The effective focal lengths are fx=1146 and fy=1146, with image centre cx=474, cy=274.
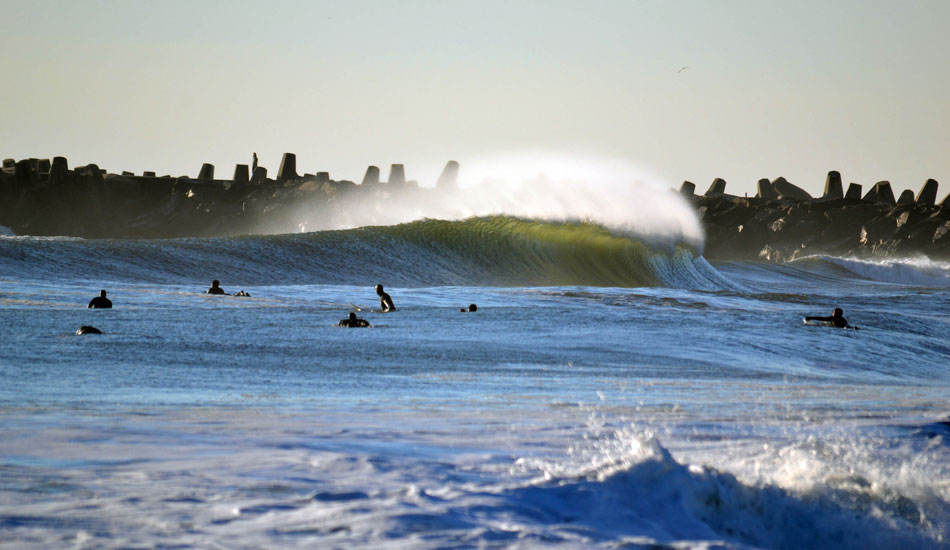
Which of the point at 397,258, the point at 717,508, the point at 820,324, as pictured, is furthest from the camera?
the point at 397,258

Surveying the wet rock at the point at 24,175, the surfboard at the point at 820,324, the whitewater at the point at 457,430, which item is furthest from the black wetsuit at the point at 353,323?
the wet rock at the point at 24,175

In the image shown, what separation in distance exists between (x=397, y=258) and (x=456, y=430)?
80.9 ft

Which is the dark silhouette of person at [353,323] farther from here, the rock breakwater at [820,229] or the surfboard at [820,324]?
the rock breakwater at [820,229]

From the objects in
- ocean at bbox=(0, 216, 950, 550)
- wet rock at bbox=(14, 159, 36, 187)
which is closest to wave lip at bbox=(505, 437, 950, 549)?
ocean at bbox=(0, 216, 950, 550)

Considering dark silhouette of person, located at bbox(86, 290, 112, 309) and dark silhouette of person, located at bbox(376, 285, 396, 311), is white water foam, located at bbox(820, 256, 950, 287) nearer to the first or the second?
dark silhouette of person, located at bbox(376, 285, 396, 311)

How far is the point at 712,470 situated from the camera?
443 centimetres

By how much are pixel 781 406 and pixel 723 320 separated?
945cm

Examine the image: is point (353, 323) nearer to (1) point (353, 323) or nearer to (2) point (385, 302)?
(1) point (353, 323)

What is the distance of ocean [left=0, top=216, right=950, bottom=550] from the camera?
11.9ft

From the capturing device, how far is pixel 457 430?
559 cm

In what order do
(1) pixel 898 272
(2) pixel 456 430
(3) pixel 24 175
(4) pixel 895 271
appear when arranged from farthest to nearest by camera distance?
(3) pixel 24 175 < (4) pixel 895 271 < (1) pixel 898 272 < (2) pixel 456 430

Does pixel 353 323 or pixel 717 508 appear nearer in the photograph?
pixel 717 508

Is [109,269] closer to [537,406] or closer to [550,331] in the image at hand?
[550,331]

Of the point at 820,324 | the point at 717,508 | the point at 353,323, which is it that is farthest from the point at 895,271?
the point at 717,508
